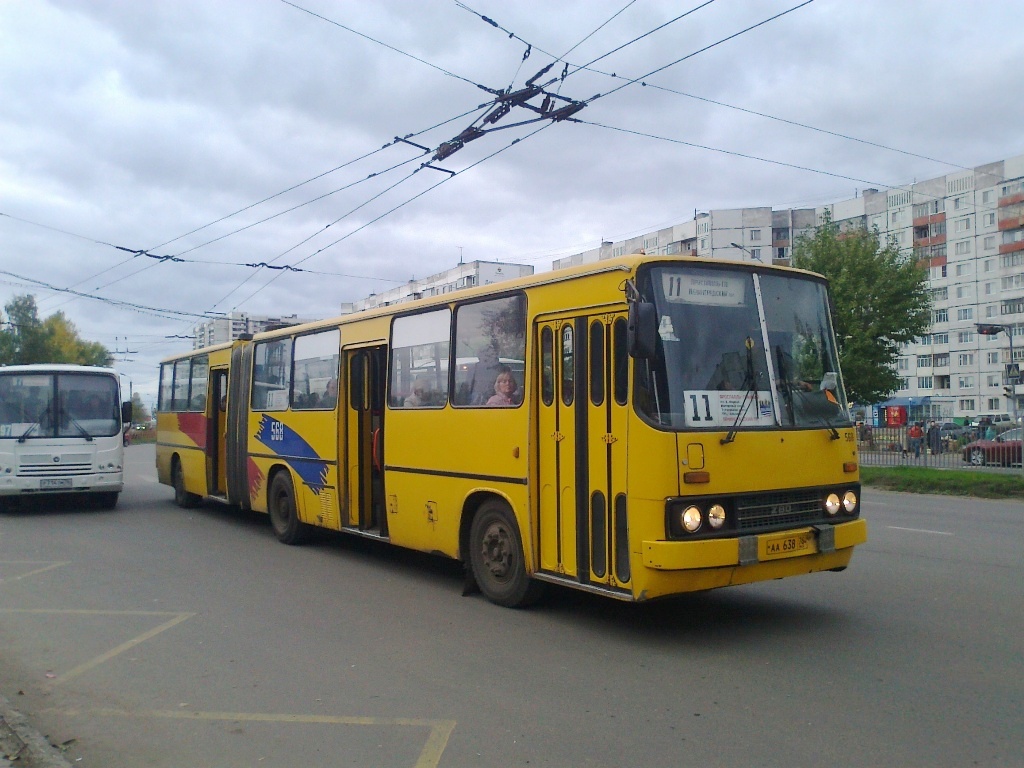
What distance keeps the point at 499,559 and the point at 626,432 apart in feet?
7.13

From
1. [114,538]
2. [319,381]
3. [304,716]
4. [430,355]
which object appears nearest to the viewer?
[304,716]

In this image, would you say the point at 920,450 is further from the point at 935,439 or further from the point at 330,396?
the point at 330,396

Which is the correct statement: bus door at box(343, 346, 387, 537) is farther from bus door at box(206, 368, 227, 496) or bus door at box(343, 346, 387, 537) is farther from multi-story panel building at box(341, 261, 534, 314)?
multi-story panel building at box(341, 261, 534, 314)

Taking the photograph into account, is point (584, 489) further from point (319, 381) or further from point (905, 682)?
point (319, 381)

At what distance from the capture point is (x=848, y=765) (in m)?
4.59

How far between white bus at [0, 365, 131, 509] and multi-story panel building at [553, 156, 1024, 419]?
5307cm

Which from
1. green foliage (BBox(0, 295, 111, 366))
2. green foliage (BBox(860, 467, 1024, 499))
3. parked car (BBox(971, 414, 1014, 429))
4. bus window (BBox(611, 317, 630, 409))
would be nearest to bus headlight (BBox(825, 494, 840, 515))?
bus window (BBox(611, 317, 630, 409))

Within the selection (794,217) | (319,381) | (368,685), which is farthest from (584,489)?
(794,217)

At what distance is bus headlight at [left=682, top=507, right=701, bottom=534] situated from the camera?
6.54m

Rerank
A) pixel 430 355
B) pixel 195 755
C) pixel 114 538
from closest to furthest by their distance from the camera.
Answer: pixel 195 755 → pixel 430 355 → pixel 114 538

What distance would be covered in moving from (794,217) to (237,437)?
85.0 metres

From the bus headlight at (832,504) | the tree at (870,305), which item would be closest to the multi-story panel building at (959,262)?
the tree at (870,305)

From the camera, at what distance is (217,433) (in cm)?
1606

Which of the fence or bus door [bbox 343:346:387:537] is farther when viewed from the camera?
the fence
